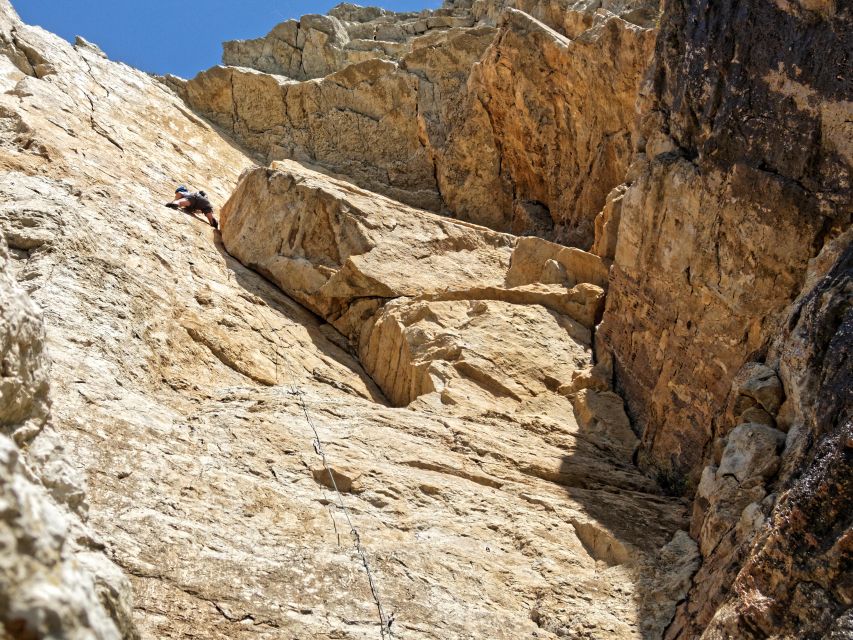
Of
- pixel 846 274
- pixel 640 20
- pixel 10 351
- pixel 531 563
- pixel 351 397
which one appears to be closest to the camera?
pixel 10 351

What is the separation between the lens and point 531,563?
10.3 meters

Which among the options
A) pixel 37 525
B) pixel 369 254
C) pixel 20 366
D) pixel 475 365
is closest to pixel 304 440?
pixel 475 365

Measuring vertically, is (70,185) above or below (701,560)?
above

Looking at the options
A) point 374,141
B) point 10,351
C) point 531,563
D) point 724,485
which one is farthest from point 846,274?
point 374,141

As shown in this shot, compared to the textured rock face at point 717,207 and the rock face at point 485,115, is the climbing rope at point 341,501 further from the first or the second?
the rock face at point 485,115

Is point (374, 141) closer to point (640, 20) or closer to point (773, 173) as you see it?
point (640, 20)

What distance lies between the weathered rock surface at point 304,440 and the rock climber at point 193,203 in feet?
1.45

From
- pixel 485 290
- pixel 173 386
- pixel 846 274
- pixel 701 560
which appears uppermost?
pixel 846 274

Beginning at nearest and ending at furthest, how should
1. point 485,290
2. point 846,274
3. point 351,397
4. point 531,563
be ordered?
point 846,274 → point 531,563 → point 351,397 → point 485,290

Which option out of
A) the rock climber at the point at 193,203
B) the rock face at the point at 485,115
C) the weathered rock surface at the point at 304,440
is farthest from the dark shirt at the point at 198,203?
the rock face at the point at 485,115

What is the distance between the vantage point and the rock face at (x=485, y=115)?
63.0 feet

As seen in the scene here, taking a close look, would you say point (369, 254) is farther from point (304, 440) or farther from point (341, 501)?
point (341, 501)

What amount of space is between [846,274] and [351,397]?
22.5ft

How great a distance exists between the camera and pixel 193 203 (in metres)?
17.8
